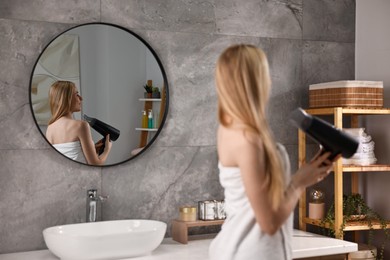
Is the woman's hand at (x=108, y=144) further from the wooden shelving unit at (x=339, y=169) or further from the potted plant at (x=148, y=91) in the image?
the wooden shelving unit at (x=339, y=169)

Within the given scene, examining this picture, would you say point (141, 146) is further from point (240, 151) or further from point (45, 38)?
point (240, 151)

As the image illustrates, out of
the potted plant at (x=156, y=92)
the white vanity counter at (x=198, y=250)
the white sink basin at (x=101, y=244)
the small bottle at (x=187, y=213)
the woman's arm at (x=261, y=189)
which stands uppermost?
the potted plant at (x=156, y=92)

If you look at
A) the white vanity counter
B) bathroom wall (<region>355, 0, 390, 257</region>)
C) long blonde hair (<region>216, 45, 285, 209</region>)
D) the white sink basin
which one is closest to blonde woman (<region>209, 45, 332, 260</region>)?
long blonde hair (<region>216, 45, 285, 209</region>)

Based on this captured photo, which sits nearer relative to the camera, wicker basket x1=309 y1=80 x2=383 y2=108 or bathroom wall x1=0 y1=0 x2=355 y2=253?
bathroom wall x1=0 y1=0 x2=355 y2=253

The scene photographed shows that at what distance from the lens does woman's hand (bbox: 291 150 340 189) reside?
1954mm

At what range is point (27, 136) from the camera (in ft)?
10.4

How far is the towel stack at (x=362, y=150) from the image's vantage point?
143 inches

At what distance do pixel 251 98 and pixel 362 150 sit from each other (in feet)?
6.50

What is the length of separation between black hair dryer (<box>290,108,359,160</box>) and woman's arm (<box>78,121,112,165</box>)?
61.1 inches

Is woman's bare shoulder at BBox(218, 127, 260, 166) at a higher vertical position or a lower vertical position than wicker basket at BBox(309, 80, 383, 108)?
lower

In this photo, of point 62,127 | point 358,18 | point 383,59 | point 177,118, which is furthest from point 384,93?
point 62,127

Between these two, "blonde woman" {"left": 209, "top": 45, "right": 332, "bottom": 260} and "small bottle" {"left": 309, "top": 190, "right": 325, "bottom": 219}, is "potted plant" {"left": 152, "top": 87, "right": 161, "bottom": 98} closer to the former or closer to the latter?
"small bottle" {"left": 309, "top": 190, "right": 325, "bottom": 219}

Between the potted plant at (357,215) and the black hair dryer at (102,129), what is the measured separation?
52.3 inches

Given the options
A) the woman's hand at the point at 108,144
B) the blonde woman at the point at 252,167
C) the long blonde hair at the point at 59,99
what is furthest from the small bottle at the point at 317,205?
the blonde woman at the point at 252,167
